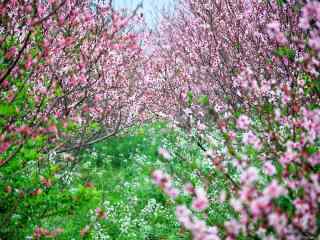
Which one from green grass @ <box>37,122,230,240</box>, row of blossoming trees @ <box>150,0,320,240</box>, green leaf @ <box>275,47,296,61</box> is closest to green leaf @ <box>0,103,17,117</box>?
green grass @ <box>37,122,230,240</box>

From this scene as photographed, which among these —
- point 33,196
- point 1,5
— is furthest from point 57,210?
point 1,5

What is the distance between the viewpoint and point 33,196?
4344 mm

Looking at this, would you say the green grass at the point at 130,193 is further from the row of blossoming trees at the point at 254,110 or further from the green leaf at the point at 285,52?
the green leaf at the point at 285,52

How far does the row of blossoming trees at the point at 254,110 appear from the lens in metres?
Answer: 2.22

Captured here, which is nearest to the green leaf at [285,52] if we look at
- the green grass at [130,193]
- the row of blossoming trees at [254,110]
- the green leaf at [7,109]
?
the row of blossoming trees at [254,110]

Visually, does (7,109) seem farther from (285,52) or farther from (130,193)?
(130,193)

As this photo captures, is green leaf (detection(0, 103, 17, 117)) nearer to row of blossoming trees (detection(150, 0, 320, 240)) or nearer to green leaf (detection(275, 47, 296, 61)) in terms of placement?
row of blossoming trees (detection(150, 0, 320, 240))

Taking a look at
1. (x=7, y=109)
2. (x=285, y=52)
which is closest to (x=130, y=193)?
(x=7, y=109)

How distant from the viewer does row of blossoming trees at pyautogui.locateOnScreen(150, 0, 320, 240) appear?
222cm

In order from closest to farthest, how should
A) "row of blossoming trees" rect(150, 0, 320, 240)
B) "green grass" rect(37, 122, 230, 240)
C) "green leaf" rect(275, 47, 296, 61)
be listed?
"row of blossoming trees" rect(150, 0, 320, 240)
"green leaf" rect(275, 47, 296, 61)
"green grass" rect(37, 122, 230, 240)

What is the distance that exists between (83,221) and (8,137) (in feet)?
11.8

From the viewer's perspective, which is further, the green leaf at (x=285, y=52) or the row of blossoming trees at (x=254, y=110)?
the green leaf at (x=285, y=52)

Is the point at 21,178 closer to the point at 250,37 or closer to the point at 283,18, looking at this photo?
the point at 283,18

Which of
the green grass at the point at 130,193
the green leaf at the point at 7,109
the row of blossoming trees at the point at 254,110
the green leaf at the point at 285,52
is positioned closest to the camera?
the row of blossoming trees at the point at 254,110
